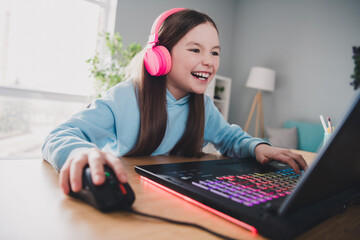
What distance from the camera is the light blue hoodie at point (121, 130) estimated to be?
0.58 metres

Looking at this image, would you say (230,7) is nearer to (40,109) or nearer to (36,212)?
(40,109)

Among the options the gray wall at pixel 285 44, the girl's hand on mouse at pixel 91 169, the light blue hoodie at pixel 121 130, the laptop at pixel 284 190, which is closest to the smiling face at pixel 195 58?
the light blue hoodie at pixel 121 130

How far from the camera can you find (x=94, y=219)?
0.35 meters

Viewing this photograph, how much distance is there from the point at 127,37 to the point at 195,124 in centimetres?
258

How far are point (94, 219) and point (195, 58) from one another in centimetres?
68

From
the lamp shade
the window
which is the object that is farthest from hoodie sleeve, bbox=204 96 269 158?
the lamp shade

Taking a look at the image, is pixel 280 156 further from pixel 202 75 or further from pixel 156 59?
pixel 156 59

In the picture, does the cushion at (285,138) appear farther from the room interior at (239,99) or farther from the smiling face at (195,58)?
the smiling face at (195,58)

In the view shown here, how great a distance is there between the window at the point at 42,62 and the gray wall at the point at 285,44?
460 mm

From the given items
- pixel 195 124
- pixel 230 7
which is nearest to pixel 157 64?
pixel 195 124

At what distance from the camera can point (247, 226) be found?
1.19 ft

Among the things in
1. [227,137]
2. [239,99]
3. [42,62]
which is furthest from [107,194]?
[239,99]

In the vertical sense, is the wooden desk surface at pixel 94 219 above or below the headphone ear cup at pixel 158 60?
below

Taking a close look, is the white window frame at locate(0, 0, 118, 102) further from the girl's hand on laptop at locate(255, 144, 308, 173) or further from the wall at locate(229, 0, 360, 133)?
the girl's hand on laptop at locate(255, 144, 308, 173)
